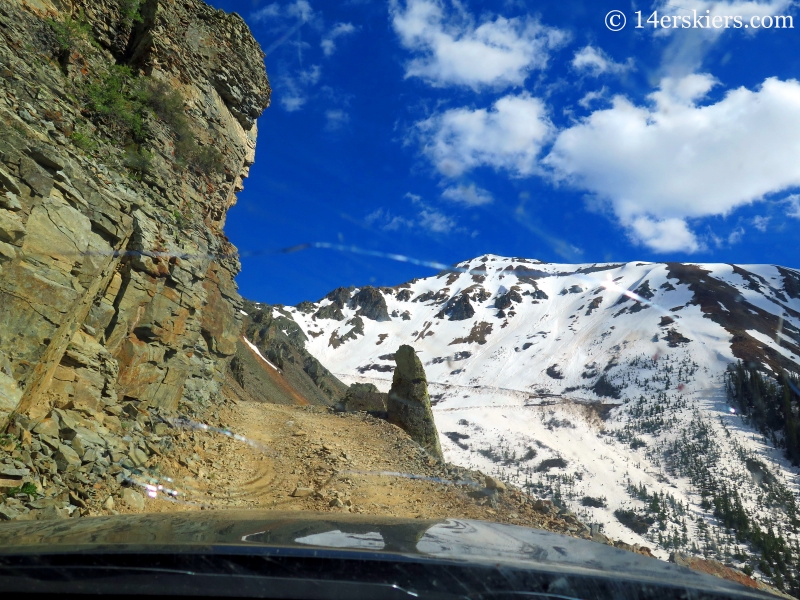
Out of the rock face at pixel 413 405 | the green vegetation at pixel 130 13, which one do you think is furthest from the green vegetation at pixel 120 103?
the rock face at pixel 413 405

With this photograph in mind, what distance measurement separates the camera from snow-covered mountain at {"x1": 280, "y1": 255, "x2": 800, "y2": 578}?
32125 millimetres

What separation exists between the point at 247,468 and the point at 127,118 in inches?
333

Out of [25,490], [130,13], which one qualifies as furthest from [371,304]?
[25,490]

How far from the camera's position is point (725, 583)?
2373mm

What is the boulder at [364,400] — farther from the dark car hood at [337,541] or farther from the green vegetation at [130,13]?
the dark car hood at [337,541]

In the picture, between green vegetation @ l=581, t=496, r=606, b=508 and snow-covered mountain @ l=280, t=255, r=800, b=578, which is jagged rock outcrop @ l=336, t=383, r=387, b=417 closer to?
snow-covered mountain @ l=280, t=255, r=800, b=578

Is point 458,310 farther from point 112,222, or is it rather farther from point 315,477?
point 112,222

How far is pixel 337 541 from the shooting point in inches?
98.6

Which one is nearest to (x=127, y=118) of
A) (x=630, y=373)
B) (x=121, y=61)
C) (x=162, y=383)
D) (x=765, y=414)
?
(x=121, y=61)

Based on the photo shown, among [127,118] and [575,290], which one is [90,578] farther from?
[575,290]

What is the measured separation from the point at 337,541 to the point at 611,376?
79169 mm

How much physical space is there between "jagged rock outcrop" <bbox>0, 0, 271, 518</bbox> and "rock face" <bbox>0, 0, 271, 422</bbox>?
33 mm

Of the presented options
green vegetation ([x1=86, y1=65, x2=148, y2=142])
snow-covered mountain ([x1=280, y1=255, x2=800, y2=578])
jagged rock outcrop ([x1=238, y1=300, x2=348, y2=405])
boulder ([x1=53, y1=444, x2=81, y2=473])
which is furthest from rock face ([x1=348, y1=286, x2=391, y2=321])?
boulder ([x1=53, y1=444, x2=81, y2=473])

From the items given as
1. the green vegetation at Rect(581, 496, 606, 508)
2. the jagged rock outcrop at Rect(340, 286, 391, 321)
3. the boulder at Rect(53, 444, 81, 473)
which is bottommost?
the boulder at Rect(53, 444, 81, 473)
